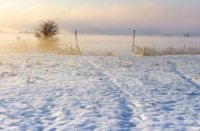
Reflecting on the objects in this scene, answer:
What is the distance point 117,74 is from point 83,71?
211cm

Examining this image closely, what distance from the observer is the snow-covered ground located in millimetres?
9266

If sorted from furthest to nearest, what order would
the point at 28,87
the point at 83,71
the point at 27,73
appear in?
the point at 83,71 → the point at 27,73 → the point at 28,87

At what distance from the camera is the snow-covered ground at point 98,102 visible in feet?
30.4

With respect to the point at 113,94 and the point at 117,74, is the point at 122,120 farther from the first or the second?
the point at 117,74

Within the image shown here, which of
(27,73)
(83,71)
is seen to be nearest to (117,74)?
(83,71)

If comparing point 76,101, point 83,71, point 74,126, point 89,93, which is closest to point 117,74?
point 83,71

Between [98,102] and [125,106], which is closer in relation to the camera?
[125,106]

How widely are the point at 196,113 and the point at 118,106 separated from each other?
236 centimetres

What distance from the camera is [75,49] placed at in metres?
43.3

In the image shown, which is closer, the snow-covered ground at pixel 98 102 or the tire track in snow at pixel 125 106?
the snow-covered ground at pixel 98 102

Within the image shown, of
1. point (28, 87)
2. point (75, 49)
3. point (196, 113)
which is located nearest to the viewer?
point (196, 113)

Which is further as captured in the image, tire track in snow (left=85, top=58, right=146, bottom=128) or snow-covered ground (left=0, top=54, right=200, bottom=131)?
tire track in snow (left=85, top=58, right=146, bottom=128)

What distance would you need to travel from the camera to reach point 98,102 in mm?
11742

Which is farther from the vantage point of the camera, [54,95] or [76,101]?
[54,95]
